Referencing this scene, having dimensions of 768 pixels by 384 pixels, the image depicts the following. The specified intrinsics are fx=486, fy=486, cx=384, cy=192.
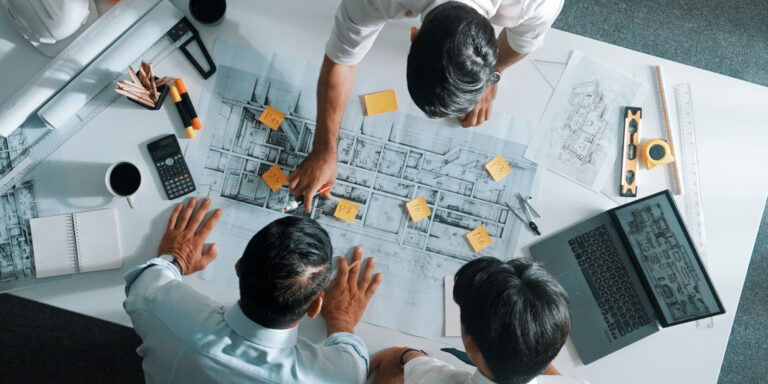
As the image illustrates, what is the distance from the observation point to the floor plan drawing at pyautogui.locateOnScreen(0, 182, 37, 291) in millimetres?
1072

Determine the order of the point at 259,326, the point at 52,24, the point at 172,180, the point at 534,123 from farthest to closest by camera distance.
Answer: the point at 534,123, the point at 172,180, the point at 52,24, the point at 259,326

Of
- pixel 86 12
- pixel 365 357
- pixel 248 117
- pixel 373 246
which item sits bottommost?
pixel 365 357

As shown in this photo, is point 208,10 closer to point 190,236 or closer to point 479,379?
point 190,236

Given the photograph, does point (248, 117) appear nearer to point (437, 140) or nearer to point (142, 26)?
point (142, 26)

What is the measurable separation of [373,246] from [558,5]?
2.19 feet

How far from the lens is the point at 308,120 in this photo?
1.19 m

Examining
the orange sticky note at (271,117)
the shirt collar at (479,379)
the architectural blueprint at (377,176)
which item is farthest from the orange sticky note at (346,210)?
the shirt collar at (479,379)

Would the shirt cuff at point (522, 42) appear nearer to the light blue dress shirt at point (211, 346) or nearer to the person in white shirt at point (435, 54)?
the person in white shirt at point (435, 54)

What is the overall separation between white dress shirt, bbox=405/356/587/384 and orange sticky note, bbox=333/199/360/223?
36 centimetres

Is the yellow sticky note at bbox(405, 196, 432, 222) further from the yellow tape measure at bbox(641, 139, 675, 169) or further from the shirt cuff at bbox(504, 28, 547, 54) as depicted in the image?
the yellow tape measure at bbox(641, 139, 675, 169)

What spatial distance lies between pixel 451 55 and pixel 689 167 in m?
0.87

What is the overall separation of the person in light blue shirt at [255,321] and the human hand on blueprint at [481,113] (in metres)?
0.48

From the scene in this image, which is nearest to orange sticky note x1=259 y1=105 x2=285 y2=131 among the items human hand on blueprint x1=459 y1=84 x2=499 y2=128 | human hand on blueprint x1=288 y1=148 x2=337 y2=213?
human hand on blueprint x1=288 y1=148 x2=337 y2=213

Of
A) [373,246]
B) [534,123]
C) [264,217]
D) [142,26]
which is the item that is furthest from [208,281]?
[534,123]
